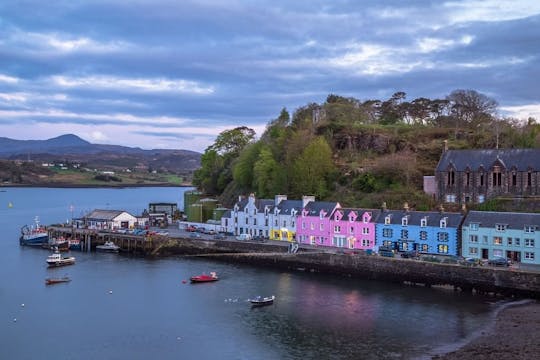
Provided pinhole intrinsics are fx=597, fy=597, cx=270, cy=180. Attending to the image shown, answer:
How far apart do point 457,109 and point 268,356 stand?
204 ft

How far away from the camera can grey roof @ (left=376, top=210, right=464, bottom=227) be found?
160ft

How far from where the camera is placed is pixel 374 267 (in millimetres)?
47438

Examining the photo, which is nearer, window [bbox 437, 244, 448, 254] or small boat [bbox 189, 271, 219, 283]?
small boat [bbox 189, 271, 219, 283]

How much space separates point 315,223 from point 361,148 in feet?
77.4

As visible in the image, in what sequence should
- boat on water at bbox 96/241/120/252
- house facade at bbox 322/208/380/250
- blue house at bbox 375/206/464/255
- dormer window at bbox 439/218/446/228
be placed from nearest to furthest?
blue house at bbox 375/206/464/255
dormer window at bbox 439/218/446/228
house facade at bbox 322/208/380/250
boat on water at bbox 96/241/120/252

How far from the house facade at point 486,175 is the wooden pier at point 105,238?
30476 mm

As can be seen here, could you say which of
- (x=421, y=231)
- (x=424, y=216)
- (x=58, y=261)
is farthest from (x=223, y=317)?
(x=58, y=261)

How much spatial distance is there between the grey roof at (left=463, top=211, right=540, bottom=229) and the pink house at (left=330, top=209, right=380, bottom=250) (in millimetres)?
8730

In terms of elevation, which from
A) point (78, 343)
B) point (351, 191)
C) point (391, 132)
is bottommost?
point (78, 343)

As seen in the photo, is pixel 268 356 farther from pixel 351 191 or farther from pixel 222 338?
pixel 351 191

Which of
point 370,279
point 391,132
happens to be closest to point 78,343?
point 370,279

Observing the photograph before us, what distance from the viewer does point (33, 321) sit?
36.8 m

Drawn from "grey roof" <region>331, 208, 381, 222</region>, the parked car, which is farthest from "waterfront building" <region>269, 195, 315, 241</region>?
the parked car

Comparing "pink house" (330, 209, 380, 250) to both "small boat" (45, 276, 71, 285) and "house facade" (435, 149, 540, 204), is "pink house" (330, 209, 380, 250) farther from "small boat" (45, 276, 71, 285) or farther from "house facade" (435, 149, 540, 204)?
"small boat" (45, 276, 71, 285)
